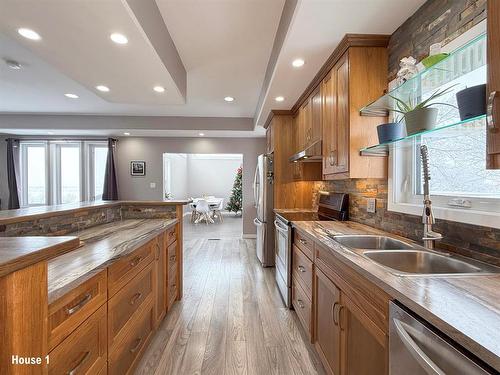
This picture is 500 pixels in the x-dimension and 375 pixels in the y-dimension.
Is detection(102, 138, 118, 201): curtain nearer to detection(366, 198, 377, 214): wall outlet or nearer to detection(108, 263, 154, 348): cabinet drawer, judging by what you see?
detection(108, 263, 154, 348): cabinet drawer

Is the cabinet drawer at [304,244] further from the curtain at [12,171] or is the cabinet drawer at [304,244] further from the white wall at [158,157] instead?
the curtain at [12,171]

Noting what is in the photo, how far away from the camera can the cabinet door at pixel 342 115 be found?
1.88 m

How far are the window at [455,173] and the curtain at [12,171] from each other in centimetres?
747

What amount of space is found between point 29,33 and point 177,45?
1203 mm

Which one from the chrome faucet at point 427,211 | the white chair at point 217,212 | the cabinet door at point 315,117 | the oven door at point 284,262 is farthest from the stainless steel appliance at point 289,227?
the white chair at point 217,212

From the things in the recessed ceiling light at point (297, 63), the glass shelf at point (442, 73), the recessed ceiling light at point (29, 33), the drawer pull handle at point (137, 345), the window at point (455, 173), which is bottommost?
the drawer pull handle at point (137, 345)

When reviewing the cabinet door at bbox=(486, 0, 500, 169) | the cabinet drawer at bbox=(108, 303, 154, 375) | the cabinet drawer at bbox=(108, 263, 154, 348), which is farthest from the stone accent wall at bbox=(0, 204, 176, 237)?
the cabinet door at bbox=(486, 0, 500, 169)

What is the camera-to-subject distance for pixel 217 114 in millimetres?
4969

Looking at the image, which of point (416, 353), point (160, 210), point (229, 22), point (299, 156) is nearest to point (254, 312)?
point (160, 210)

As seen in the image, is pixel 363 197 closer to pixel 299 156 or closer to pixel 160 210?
pixel 299 156

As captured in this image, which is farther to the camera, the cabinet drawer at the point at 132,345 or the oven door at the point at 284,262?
the oven door at the point at 284,262

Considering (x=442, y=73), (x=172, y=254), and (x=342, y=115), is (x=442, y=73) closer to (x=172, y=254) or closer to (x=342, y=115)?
(x=342, y=115)

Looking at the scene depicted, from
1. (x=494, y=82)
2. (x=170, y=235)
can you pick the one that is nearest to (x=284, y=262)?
(x=170, y=235)

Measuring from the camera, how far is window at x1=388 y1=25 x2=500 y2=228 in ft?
3.82
